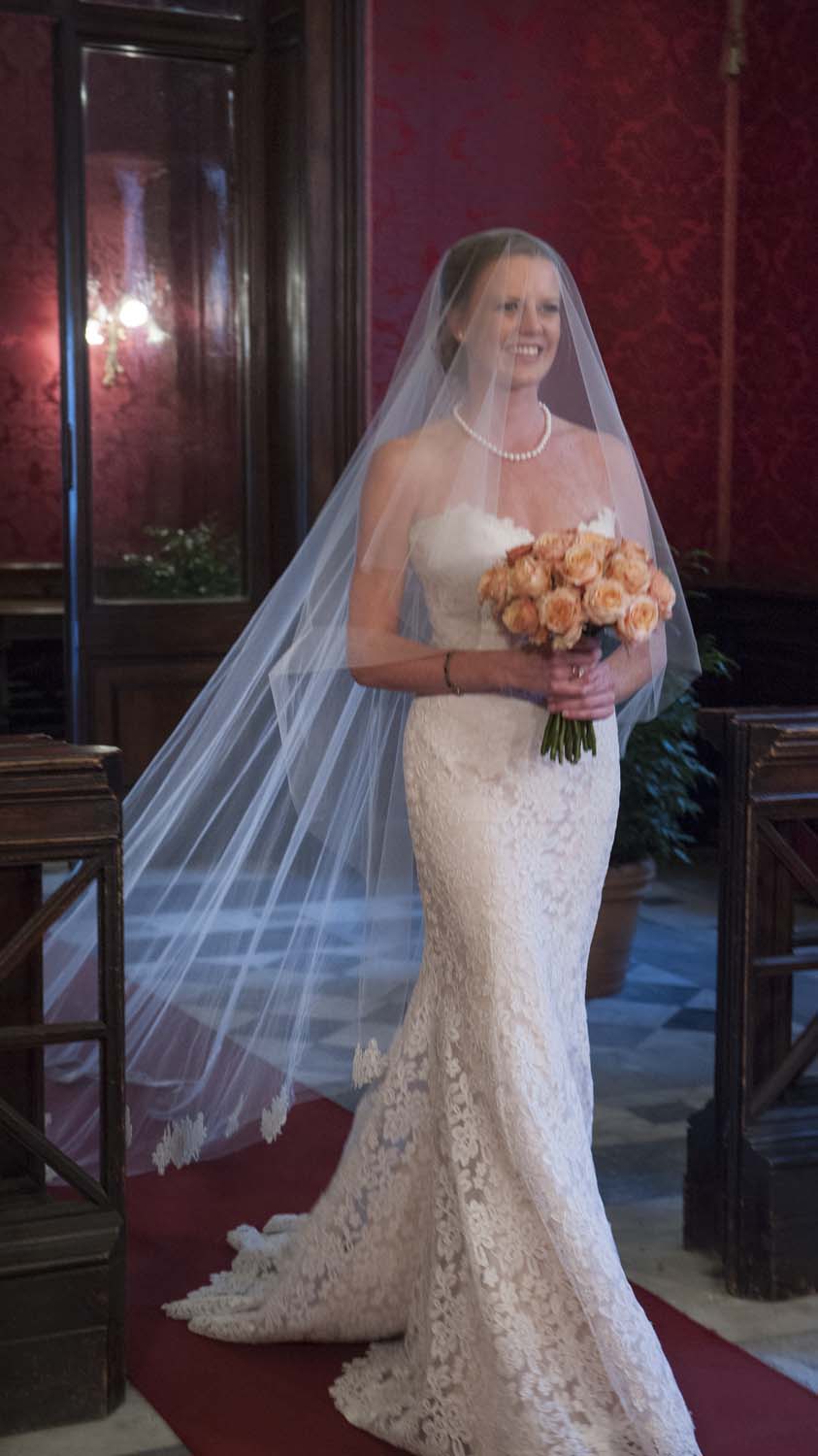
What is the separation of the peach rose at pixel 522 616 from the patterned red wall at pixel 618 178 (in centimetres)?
481

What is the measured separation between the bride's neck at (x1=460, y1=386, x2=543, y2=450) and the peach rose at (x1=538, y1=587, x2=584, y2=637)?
43 cm

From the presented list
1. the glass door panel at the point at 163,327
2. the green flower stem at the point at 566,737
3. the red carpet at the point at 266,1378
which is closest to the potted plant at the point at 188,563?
the glass door panel at the point at 163,327

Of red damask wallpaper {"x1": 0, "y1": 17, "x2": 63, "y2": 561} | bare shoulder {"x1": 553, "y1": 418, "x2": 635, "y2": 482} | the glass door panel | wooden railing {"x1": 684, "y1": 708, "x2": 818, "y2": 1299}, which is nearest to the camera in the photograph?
bare shoulder {"x1": 553, "y1": 418, "x2": 635, "y2": 482}

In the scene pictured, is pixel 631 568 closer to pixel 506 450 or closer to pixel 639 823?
pixel 506 450

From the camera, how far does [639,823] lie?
226 inches

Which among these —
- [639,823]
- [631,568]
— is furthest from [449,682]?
Result: [639,823]

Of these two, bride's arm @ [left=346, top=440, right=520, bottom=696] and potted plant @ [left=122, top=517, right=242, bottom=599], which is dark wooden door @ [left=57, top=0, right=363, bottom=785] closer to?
potted plant @ [left=122, top=517, right=242, bottom=599]

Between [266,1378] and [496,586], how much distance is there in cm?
142

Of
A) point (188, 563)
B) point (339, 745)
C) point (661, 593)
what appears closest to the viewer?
point (661, 593)

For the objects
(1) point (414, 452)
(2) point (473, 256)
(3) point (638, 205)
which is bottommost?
(1) point (414, 452)

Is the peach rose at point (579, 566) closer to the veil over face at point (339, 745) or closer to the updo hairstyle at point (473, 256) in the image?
the veil over face at point (339, 745)

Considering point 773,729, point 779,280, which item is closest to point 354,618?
point 773,729

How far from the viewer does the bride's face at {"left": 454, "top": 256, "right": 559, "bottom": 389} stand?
3016 millimetres

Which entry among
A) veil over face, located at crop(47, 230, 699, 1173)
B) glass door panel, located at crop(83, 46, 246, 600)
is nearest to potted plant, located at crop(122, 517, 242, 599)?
glass door panel, located at crop(83, 46, 246, 600)
